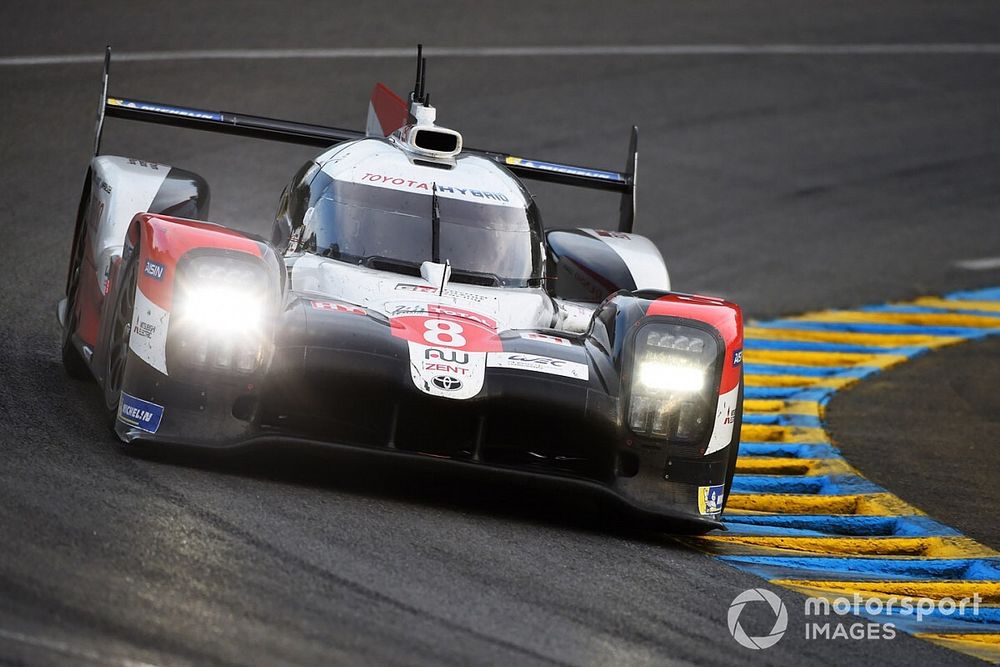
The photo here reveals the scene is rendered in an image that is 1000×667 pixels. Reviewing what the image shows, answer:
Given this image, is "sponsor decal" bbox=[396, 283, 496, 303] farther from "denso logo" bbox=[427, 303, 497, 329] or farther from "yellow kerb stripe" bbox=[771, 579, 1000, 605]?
"yellow kerb stripe" bbox=[771, 579, 1000, 605]

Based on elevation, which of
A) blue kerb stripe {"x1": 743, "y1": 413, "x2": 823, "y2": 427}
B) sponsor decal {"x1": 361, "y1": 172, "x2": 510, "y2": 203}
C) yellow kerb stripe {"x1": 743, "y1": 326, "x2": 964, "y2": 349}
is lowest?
blue kerb stripe {"x1": 743, "y1": 413, "x2": 823, "y2": 427}

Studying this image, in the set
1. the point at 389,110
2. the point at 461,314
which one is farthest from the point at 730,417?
the point at 389,110

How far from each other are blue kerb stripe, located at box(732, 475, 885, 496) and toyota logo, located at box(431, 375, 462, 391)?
227 cm

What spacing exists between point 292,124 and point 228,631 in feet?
15.0

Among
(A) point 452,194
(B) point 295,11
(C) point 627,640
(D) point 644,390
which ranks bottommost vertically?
(C) point 627,640

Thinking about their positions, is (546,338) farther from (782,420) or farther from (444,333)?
(782,420)

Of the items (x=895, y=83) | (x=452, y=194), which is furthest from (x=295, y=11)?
(x=452, y=194)

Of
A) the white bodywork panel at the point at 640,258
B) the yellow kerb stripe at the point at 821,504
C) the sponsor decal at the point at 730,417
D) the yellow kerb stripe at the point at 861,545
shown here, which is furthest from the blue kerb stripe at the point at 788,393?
the sponsor decal at the point at 730,417

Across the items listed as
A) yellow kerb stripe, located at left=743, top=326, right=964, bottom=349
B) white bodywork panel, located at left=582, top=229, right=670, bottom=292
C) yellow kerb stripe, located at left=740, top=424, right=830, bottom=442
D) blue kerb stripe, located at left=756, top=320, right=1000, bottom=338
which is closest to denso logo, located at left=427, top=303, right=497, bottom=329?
white bodywork panel, located at left=582, top=229, right=670, bottom=292

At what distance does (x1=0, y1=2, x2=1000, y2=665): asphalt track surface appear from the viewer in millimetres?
4633

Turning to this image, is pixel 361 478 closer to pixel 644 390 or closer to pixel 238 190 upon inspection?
pixel 644 390

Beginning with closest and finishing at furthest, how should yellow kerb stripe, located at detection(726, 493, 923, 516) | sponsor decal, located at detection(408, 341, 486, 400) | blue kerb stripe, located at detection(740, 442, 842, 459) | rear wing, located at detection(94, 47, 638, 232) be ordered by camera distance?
sponsor decal, located at detection(408, 341, 486, 400) < yellow kerb stripe, located at detection(726, 493, 923, 516) < rear wing, located at detection(94, 47, 638, 232) < blue kerb stripe, located at detection(740, 442, 842, 459)

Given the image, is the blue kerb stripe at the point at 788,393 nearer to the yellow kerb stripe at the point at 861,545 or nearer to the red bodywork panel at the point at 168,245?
the yellow kerb stripe at the point at 861,545

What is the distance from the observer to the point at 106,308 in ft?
22.3
